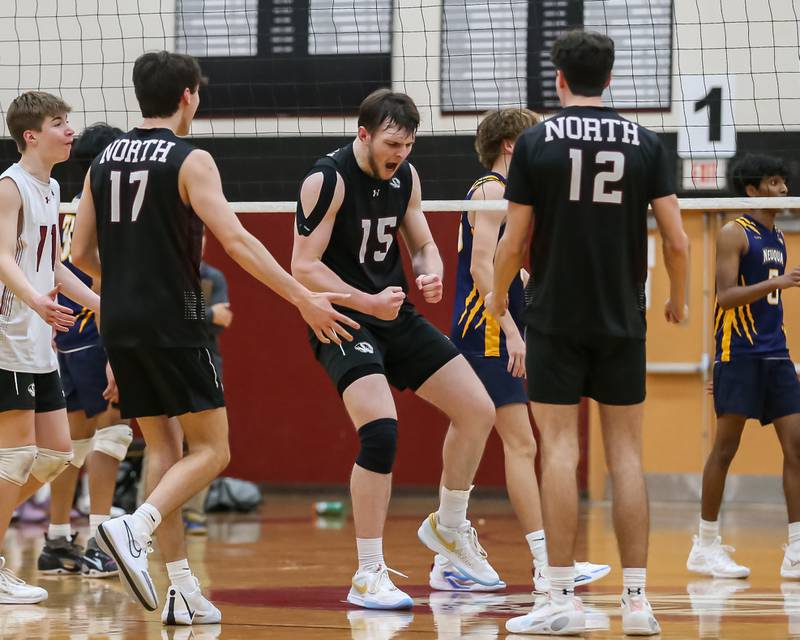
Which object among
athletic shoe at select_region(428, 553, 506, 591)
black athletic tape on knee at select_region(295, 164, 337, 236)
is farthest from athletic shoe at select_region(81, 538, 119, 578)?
black athletic tape on knee at select_region(295, 164, 337, 236)

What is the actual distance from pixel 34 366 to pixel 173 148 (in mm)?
1479

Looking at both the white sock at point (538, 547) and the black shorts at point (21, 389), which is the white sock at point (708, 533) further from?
the black shorts at point (21, 389)

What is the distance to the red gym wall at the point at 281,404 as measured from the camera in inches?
432

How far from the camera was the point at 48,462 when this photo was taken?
5508 mm

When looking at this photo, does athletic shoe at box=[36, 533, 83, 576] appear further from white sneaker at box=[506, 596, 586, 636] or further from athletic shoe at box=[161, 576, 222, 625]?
white sneaker at box=[506, 596, 586, 636]

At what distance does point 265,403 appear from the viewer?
11.1 meters

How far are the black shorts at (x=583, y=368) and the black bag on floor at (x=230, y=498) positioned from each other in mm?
5980

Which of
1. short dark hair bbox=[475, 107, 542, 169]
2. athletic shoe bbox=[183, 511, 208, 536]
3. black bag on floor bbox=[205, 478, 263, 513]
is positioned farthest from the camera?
black bag on floor bbox=[205, 478, 263, 513]

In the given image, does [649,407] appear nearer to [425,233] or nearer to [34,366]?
[425,233]

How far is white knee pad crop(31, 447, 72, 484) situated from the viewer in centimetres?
550

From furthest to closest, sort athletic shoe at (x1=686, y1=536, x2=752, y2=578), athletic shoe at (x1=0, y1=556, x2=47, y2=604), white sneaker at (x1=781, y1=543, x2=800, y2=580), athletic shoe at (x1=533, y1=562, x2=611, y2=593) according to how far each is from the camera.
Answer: athletic shoe at (x1=686, y1=536, x2=752, y2=578) < white sneaker at (x1=781, y1=543, x2=800, y2=580) < athletic shoe at (x1=533, y1=562, x2=611, y2=593) < athletic shoe at (x1=0, y1=556, x2=47, y2=604)

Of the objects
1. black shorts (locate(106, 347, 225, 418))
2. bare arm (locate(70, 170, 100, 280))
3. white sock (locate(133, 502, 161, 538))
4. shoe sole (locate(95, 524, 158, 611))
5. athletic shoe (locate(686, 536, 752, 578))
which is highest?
bare arm (locate(70, 170, 100, 280))

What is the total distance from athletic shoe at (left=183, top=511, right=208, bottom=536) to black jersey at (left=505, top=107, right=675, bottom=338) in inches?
189

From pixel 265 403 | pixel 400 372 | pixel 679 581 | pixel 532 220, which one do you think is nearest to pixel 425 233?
pixel 400 372
